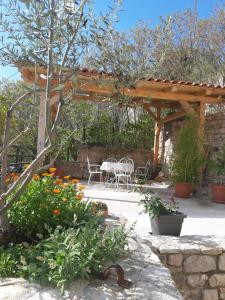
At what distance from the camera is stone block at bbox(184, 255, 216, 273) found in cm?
309

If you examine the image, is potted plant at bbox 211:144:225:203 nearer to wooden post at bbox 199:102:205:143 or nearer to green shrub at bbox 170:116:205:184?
green shrub at bbox 170:116:205:184

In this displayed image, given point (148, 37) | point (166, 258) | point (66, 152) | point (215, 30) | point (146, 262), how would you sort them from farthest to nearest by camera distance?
1. point (148, 37)
2. point (215, 30)
3. point (66, 152)
4. point (166, 258)
5. point (146, 262)

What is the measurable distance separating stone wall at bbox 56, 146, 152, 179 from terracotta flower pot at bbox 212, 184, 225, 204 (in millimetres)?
4409

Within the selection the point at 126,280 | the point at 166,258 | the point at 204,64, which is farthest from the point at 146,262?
the point at 204,64

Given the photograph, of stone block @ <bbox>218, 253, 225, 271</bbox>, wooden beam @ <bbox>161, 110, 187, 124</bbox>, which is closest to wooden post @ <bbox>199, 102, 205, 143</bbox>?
wooden beam @ <bbox>161, 110, 187, 124</bbox>

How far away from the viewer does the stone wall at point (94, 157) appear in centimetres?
1048

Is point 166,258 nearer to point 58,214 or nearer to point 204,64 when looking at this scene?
point 58,214

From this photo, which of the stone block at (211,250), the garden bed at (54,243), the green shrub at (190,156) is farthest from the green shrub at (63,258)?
the green shrub at (190,156)

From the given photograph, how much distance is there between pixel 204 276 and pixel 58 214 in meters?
1.65

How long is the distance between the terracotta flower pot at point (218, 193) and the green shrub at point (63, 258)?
16.2ft

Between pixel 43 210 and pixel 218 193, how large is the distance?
499 cm

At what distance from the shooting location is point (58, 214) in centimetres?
237

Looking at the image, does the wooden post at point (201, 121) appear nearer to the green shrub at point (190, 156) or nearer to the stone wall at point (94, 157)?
the green shrub at point (190, 156)

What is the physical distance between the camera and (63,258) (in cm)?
176
